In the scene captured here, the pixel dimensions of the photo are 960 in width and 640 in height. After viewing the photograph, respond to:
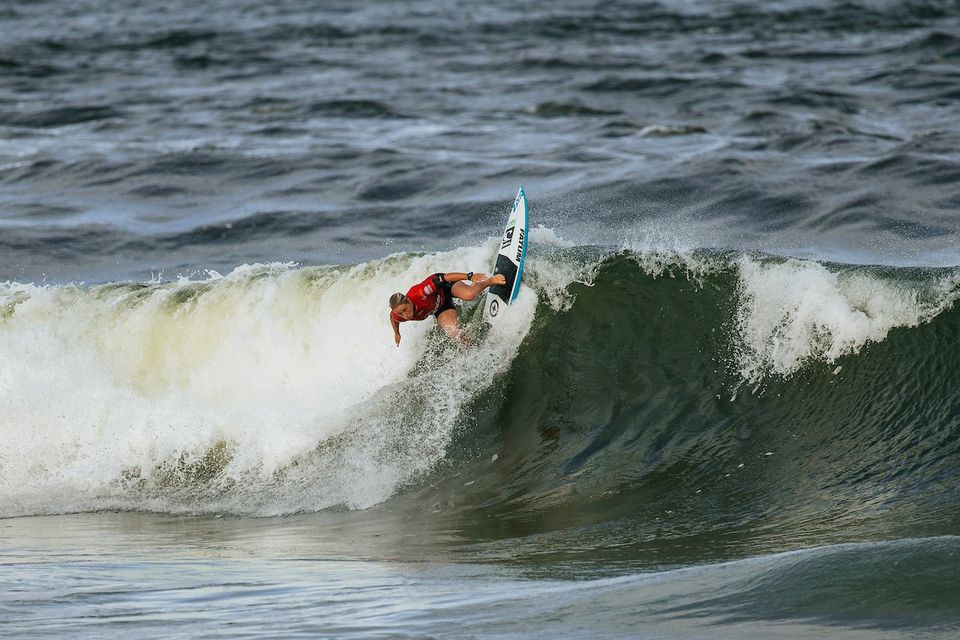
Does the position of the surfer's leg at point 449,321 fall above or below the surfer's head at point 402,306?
below

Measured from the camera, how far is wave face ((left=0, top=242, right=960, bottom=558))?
902cm

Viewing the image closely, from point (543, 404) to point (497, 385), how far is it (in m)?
0.49

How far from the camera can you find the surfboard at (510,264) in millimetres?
11312

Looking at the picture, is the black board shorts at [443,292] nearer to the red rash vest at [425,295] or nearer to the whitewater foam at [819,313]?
the red rash vest at [425,295]

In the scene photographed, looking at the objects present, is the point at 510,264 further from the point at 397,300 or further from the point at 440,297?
the point at 397,300

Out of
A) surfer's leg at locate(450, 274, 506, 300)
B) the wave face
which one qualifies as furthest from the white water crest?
surfer's leg at locate(450, 274, 506, 300)

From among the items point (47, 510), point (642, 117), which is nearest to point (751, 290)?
point (47, 510)

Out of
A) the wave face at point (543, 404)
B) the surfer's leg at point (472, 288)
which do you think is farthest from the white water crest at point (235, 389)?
the surfer's leg at point (472, 288)

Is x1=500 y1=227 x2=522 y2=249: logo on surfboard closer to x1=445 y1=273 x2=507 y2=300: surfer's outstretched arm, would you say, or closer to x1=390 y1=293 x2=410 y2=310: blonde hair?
x1=445 y1=273 x2=507 y2=300: surfer's outstretched arm

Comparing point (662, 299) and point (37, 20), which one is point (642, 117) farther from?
point (37, 20)

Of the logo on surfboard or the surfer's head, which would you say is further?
the logo on surfboard

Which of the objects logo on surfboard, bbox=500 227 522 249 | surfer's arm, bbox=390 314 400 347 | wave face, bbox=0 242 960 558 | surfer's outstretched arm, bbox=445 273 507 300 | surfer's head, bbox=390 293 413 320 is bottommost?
wave face, bbox=0 242 960 558

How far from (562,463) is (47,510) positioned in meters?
4.40

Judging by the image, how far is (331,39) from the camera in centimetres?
4038
